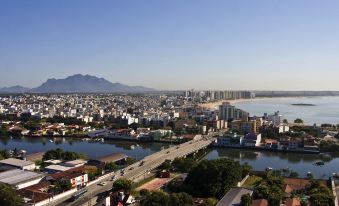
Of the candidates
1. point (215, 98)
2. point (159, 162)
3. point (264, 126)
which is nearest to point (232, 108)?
point (264, 126)

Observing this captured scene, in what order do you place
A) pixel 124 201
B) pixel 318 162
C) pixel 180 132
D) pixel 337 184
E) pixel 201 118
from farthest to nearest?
pixel 201 118 → pixel 180 132 → pixel 318 162 → pixel 337 184 → pixel 124 201

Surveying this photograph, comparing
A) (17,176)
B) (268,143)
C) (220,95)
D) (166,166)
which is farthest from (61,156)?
(220,95)

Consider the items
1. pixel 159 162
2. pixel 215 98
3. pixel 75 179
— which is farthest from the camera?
pixel 215 98

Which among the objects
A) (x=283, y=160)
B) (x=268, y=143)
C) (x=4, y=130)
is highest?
(x=4, y=130)

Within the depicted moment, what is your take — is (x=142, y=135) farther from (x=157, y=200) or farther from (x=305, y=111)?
(x=305, y=111)

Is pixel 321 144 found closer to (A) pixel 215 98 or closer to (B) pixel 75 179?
(B) pixel 75 179

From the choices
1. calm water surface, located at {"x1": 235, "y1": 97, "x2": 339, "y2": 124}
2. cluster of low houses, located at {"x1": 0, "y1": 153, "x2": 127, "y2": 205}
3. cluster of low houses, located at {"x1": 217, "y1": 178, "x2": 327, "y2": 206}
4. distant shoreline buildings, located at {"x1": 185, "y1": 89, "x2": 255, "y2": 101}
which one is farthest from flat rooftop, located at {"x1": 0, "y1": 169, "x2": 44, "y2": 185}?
distant shoreline buildings, located at {"x1": 185, "y1": 89, "x2": 255, "y2": 101}

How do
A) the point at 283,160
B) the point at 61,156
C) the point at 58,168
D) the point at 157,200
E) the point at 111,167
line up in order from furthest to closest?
1. the point at 283,160
2. the point at 61,156
3. the point at 111,167
4. the point at 58,168
5. the point at 157,200
